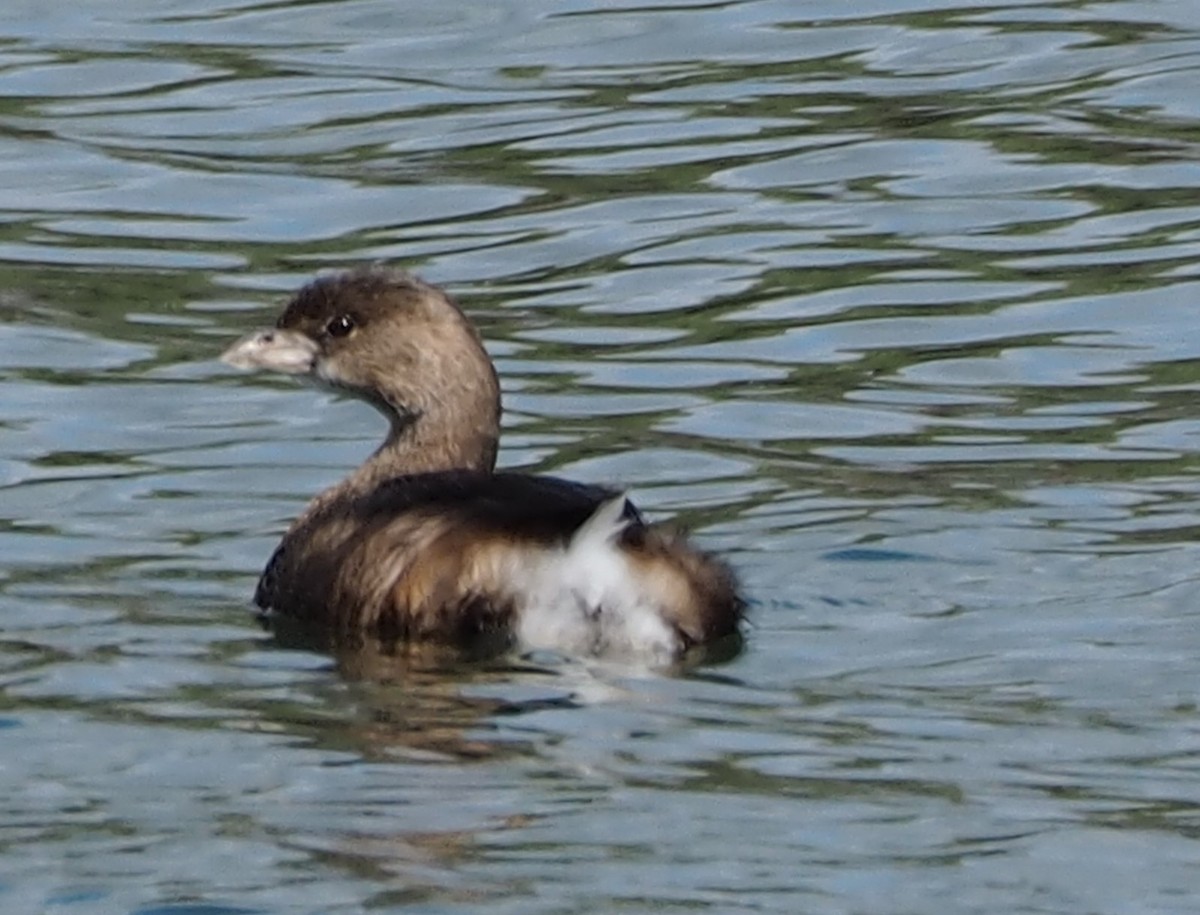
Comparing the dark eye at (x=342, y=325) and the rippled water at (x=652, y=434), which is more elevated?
the dark eye at (x=342, y=325)

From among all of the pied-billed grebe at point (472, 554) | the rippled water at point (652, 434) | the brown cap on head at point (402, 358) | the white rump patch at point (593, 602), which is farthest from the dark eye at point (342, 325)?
the white rump patch at point (593, 602)

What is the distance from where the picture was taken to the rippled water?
6.46 meters

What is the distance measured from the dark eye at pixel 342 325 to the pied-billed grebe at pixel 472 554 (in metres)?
0.17

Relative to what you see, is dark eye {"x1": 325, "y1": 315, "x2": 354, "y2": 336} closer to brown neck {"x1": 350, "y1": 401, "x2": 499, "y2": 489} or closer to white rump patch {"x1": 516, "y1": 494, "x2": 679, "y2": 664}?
brown neck {"x1": 350, "y1": 401, "x2": 499, "y2": 489}

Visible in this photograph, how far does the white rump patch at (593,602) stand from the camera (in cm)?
776

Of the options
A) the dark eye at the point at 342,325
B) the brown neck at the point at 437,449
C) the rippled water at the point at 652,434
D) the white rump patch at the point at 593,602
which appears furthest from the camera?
the dark eye at the point at 342,325

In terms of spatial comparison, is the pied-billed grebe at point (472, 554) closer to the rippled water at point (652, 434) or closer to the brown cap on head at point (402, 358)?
the brown cap on head at point (402, 358)

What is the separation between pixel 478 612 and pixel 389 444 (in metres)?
1.29

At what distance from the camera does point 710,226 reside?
12.7 meters

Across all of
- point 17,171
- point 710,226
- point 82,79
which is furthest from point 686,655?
point 82,79

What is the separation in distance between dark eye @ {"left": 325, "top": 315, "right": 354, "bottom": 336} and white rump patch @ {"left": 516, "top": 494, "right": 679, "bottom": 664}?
4.85 ft

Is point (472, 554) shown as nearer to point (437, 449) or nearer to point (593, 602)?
point (593, 602)

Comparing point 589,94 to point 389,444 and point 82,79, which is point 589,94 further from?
point 389,444

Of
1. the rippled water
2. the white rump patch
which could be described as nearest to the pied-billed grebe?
the white rump patch
